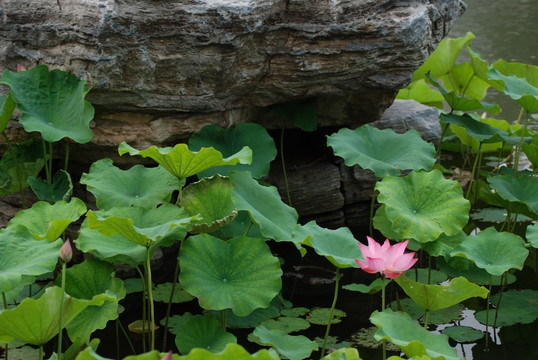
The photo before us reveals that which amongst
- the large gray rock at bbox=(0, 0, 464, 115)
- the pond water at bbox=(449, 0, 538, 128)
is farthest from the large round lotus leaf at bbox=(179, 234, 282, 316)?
the pond water at bbox=(449, 0, 538, 128)

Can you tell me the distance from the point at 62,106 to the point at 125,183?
1.11 ft

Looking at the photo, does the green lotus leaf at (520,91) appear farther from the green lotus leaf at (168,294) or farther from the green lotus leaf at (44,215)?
the green lotus leaf at (44,215)

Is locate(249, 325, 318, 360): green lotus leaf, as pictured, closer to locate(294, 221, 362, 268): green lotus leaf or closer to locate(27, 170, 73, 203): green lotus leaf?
locate(294, 221, 362, 268): green lotus leaf

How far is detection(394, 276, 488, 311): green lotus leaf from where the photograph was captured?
1.77 metres

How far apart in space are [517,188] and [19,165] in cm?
165

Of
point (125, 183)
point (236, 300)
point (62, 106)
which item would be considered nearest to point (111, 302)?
point (236, 300)

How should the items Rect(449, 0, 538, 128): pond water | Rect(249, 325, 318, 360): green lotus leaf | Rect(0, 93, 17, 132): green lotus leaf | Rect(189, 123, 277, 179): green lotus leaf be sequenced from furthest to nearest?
Rect(449, 0, 538, 128): pond water → Rect(189, 123, 277, 179): green lotus leaf → Rect(0, 93, 17, 132): green lotus leaf → Rect(249, 325, 318, 360): green lotus leaf

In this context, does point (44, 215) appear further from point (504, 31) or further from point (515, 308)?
point (504, 31)

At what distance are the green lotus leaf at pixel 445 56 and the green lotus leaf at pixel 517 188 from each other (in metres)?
0.86

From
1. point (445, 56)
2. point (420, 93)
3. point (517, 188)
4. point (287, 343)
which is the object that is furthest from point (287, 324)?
point (420, 93)

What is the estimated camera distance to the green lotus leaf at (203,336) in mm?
1829

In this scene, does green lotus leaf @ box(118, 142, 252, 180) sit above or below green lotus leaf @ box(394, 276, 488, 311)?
above

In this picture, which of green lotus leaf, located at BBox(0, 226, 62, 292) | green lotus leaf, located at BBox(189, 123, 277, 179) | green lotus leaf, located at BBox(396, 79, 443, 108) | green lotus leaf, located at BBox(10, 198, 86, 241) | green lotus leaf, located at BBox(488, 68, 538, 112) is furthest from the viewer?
green lotus leaf, located at BBox(396, 79, 443, 108)

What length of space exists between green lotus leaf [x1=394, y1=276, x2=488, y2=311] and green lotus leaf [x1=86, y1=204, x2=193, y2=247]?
582mm
